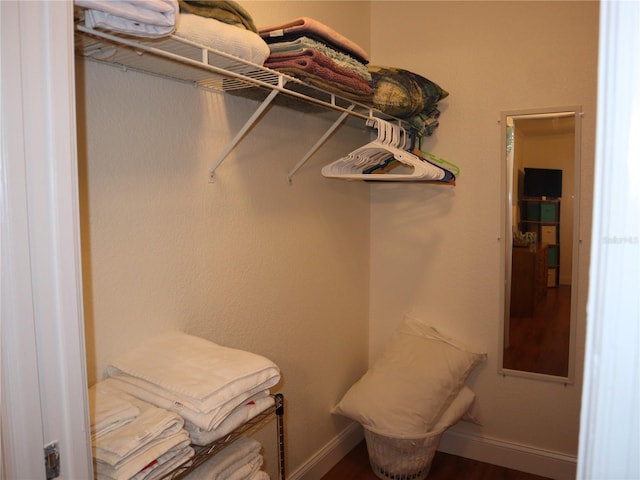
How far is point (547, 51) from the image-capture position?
2.32m

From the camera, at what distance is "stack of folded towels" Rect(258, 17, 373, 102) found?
1484mm

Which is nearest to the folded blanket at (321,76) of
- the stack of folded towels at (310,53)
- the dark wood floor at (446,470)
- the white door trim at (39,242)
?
the stack of folded towels at (310,53)

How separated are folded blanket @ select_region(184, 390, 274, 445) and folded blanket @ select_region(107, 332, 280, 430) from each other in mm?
32

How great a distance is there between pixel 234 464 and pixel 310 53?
125cm

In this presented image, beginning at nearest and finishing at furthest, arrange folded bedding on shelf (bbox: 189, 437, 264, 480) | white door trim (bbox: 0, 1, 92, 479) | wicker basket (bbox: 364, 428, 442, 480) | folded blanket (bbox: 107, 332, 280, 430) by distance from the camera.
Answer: white door trim (bbox: 0, 1, 92, 479)
folded blanket (bbox: 107, 332, 280, 430)
folded bedding on shelf (bbox: 189, 437, 264, 480)
wicker basket (bbox: 364, 428, 442, 480)

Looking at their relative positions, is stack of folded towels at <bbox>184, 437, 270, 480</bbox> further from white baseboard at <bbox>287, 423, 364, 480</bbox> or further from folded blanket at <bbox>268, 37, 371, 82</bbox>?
folded blanket at <bbox>268, 37, 371, 82</bbox>

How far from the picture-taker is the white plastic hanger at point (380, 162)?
192cm

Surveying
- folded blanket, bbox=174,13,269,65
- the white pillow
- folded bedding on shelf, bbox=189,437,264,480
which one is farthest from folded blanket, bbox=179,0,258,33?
the white pillow

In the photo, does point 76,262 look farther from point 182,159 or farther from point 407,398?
point 407,398

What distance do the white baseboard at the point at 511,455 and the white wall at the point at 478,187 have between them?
26 mm

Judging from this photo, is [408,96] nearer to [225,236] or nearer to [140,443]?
[225,236]

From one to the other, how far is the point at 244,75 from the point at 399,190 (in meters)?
1.46

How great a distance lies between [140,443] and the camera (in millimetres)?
1049

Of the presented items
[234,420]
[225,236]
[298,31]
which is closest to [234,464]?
[234,420]
